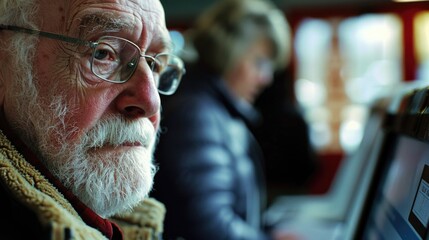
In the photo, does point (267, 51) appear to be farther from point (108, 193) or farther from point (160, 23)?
point (108, 193)

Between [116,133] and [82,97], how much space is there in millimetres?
90

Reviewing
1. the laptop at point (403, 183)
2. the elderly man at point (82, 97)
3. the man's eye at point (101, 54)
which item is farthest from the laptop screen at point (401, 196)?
the man's eye at point (101, 54)

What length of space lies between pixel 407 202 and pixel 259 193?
1.61 metres

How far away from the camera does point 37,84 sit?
973 mm

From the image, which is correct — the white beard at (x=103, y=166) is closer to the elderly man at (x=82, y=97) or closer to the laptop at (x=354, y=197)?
the elderly man at (x=82, y=97)

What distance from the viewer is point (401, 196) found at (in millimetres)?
998

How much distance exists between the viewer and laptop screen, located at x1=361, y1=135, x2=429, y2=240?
31.3 inches

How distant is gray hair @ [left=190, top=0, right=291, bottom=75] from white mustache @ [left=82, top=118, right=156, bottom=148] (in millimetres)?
1374

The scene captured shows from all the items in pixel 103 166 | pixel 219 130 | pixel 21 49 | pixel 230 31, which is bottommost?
pixel 219 130

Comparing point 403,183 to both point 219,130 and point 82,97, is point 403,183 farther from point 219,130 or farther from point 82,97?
point 219,130

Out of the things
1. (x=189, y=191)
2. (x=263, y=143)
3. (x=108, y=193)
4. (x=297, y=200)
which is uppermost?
(x=108, y=193)

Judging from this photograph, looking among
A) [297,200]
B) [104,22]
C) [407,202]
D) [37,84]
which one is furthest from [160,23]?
[297,200]

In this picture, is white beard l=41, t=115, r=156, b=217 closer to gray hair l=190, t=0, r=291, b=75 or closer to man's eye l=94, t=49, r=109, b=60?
man's eye l=94, t=49, r=109, b=60

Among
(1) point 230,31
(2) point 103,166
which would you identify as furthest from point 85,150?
(1) point 230,31
